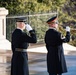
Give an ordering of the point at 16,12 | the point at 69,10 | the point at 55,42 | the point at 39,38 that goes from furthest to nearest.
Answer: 1. the point at 69,10
2. the point at 16,12
3. the point at 39,38
4. the point at 55,42

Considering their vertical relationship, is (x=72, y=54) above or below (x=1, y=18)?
below

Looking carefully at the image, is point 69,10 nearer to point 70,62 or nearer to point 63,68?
point 70,62

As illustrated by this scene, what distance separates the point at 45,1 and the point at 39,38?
4.47m

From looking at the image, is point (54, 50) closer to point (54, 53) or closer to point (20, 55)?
point (54, 53)

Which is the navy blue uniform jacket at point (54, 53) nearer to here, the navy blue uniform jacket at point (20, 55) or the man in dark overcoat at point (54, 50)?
the man in dark overcoat at point (54, 50)

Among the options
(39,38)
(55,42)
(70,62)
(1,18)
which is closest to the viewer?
(55,42)

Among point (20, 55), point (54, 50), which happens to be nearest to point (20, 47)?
point (20, 55)

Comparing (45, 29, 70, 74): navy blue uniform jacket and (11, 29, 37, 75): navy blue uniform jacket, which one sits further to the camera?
(45, 29, 70, 74): navy blue uniform jacket

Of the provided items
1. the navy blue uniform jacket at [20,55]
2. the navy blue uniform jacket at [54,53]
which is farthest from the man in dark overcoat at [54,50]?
the navy blue uniform jacket at [20,55]

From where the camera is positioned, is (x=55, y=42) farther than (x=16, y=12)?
No

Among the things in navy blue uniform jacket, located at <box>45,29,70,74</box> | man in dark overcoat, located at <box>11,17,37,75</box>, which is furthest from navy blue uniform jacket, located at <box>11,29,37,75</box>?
navy blue uniform jacket, located at <box>45,29,70,74</box>

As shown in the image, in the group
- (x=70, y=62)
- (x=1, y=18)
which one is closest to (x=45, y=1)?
(x=1, y=18)

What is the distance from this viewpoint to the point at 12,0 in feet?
62.5

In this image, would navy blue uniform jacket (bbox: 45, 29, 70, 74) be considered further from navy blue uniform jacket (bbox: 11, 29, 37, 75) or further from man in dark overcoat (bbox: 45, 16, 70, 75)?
navy blue uniform jacket (bbox: 11, 29, 37, 75)
